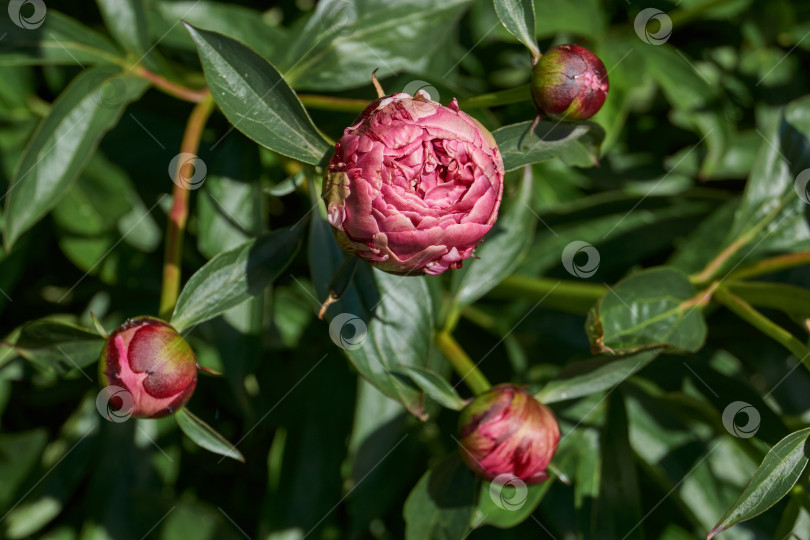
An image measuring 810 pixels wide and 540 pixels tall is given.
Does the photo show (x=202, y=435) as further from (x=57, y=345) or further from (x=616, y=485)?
(x=616, y=485)

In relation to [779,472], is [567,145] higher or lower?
higher

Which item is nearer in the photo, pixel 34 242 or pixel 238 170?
pixel 238 170

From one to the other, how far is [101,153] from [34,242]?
201 millimetres

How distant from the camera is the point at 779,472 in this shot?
0.85 m

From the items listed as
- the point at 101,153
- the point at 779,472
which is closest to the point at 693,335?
the point at 779,472

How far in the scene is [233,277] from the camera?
0.90m

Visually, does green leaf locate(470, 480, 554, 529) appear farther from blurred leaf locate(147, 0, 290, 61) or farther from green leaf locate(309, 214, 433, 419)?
blurred leaf locate(147, 0, 290, 61)

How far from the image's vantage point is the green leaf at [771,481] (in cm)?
82

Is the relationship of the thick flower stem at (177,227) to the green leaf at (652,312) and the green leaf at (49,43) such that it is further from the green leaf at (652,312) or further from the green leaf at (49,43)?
the green leaf at (652,312)

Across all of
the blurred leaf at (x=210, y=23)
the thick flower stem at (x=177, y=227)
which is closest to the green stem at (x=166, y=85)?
the thick flower stem at (x=177, y=227)

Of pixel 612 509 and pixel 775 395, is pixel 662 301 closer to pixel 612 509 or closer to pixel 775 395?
pixel 612 509

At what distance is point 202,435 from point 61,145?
498 millimetres

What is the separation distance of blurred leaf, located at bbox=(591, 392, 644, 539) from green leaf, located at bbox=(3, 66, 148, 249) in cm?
84

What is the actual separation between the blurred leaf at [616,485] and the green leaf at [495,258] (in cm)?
25
